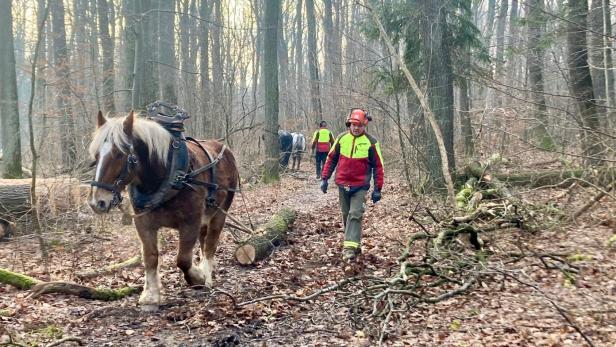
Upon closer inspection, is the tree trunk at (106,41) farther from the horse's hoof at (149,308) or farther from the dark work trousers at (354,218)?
the horse's hoof at (149,308)

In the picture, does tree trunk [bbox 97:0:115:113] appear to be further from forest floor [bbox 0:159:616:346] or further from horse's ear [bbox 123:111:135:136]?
horse's ear [bbox 123:111:135:136]

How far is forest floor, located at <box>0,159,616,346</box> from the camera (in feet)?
14.2

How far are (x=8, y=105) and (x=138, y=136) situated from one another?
31.0 feet

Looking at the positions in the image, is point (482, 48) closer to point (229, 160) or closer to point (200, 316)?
point (229, 160)

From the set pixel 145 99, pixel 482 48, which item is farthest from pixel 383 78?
pixel 145 99

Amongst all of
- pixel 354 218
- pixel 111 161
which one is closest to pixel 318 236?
pixel 354 218

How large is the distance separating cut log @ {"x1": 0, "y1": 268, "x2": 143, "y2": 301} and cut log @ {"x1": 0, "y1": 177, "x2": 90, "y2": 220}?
2.74 metres

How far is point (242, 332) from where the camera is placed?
4566 mm

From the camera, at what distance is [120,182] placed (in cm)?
480

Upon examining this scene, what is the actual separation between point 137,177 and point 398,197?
8159 millimetres

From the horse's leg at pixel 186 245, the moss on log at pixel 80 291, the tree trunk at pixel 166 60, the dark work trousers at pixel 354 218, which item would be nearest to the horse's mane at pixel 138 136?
the horse's leg at pixel 186 245

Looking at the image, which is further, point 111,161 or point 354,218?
point 354,218

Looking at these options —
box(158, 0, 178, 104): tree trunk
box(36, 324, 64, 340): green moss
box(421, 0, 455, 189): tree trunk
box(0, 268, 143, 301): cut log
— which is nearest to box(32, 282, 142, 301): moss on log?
box(0, 268, 143, 301): cut log

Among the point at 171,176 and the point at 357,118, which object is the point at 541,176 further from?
the point at 171,176
